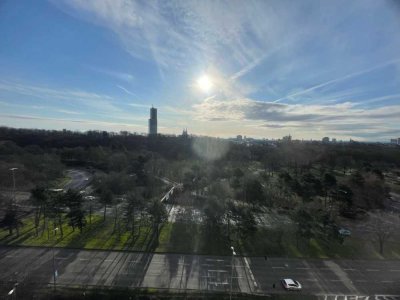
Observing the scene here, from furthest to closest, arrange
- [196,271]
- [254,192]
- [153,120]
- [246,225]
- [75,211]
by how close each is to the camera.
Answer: [153,120]
[254,192]
[75,211]
[246,225]
[196,271]

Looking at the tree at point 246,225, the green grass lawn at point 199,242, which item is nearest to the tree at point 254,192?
the green grass lawn at point 199,242

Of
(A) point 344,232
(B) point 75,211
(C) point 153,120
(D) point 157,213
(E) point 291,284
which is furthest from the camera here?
(C) point 153,120

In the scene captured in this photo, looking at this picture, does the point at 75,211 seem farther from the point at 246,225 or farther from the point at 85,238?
the point at 246,225

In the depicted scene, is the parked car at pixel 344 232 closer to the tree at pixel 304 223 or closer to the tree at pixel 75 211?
the tree at pixel 304 223

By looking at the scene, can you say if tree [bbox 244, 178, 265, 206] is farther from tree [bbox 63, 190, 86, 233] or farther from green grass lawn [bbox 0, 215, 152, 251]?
tree [bbox 63, 190, 86, 233]

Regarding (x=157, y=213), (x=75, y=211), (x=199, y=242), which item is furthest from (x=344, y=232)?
(x=75, y=211)

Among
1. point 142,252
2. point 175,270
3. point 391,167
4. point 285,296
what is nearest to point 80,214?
point 142,252
